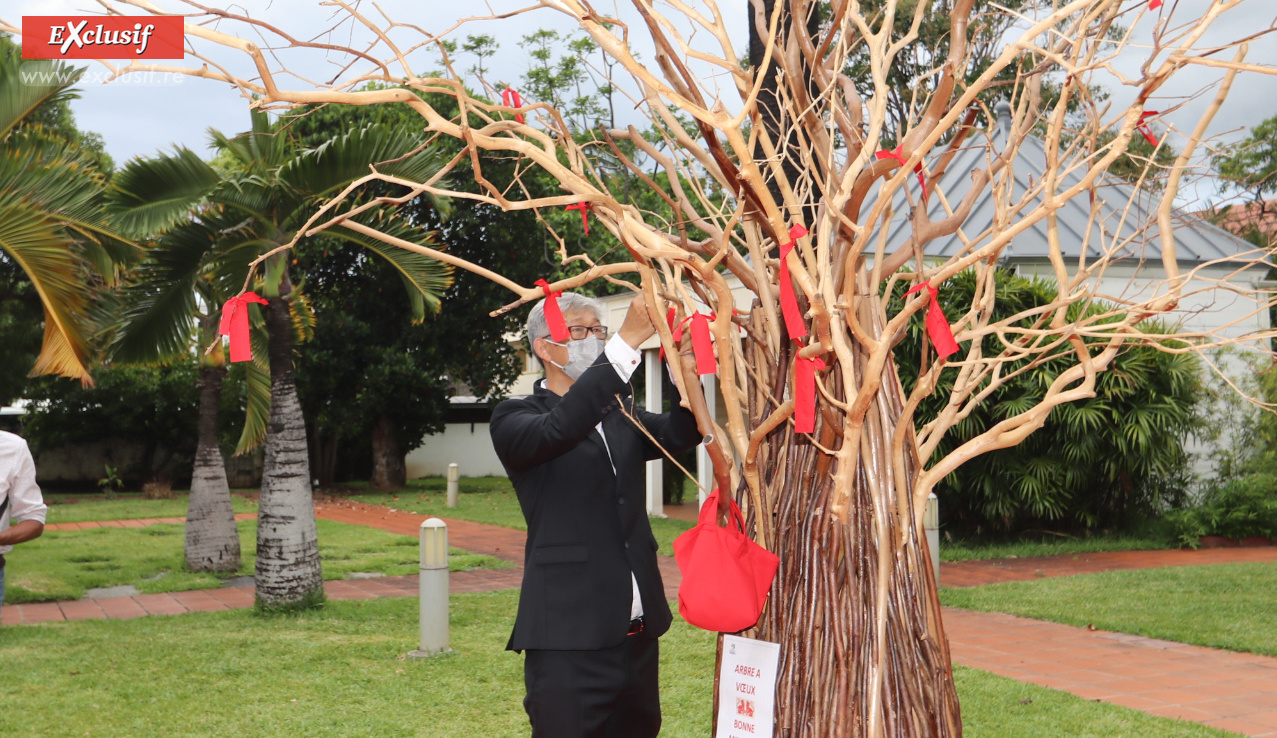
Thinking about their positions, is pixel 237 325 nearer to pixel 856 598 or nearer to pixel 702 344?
pixel 702 344

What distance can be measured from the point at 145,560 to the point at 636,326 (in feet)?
34.2

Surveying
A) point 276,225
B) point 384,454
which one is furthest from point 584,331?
point 384,454

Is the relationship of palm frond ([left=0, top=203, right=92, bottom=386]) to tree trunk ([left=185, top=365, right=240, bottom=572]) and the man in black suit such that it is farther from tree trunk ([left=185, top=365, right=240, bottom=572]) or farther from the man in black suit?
the man in black suit

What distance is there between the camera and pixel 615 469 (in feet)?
9.12

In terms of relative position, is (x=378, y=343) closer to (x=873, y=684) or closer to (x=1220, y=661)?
(x=1220, y=661)

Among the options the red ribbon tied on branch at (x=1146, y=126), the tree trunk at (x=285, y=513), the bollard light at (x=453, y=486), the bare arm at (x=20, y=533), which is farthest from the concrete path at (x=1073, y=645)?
the bollard light at (x=453, y=486)

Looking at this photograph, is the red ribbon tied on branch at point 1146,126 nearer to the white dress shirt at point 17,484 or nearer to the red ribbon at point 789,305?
the red ribbon at point 789,305

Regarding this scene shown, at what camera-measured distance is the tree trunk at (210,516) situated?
9.69 metres

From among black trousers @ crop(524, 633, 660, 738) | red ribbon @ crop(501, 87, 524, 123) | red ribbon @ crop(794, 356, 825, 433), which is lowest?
black trousers @ crop(524, 633, 660, 738)

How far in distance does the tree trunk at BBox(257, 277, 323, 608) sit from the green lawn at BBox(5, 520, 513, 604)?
211cm

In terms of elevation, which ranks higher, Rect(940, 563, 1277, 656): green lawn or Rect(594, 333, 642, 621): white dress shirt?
Rect(594, 333, 642, 621): white dress shirt

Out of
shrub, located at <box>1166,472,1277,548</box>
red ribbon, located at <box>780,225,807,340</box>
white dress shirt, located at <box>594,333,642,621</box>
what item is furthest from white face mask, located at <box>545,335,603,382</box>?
shrub, located at <box>1166,472,1277,548</box>

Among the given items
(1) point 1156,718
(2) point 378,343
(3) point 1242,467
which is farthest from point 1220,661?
(2) point 378,343

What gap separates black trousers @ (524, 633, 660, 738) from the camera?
2.53 metres
